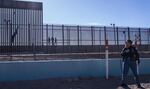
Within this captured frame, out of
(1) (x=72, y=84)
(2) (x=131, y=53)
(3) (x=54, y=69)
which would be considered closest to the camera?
(2) (x=131, y=53)

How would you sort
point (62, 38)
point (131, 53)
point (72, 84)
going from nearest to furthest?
1. point (131, 53)
2. point (72, 84)
3. point (62, 38)

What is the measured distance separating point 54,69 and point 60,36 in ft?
27.3

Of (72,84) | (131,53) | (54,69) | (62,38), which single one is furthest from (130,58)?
(62,38)

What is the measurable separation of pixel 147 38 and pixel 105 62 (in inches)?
418

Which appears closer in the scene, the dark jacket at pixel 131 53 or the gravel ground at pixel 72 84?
the gravel ground at pixel 72 84

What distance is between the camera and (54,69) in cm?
1534

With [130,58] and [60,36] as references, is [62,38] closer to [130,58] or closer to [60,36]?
[60,36]

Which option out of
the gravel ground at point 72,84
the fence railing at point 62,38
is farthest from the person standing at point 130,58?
the fence railing at point 62,38

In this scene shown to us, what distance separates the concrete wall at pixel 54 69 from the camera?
14570 millimetres

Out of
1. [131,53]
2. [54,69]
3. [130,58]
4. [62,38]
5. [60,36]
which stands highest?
[60,36]

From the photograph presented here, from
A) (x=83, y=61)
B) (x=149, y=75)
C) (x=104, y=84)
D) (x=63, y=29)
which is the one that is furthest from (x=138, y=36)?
(x=104, y=84)

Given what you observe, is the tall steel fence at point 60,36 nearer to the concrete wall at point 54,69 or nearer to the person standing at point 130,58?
the concrete wall at point 54,69

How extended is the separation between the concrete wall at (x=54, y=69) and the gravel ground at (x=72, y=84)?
37 centimetres

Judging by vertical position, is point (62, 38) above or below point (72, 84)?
above
